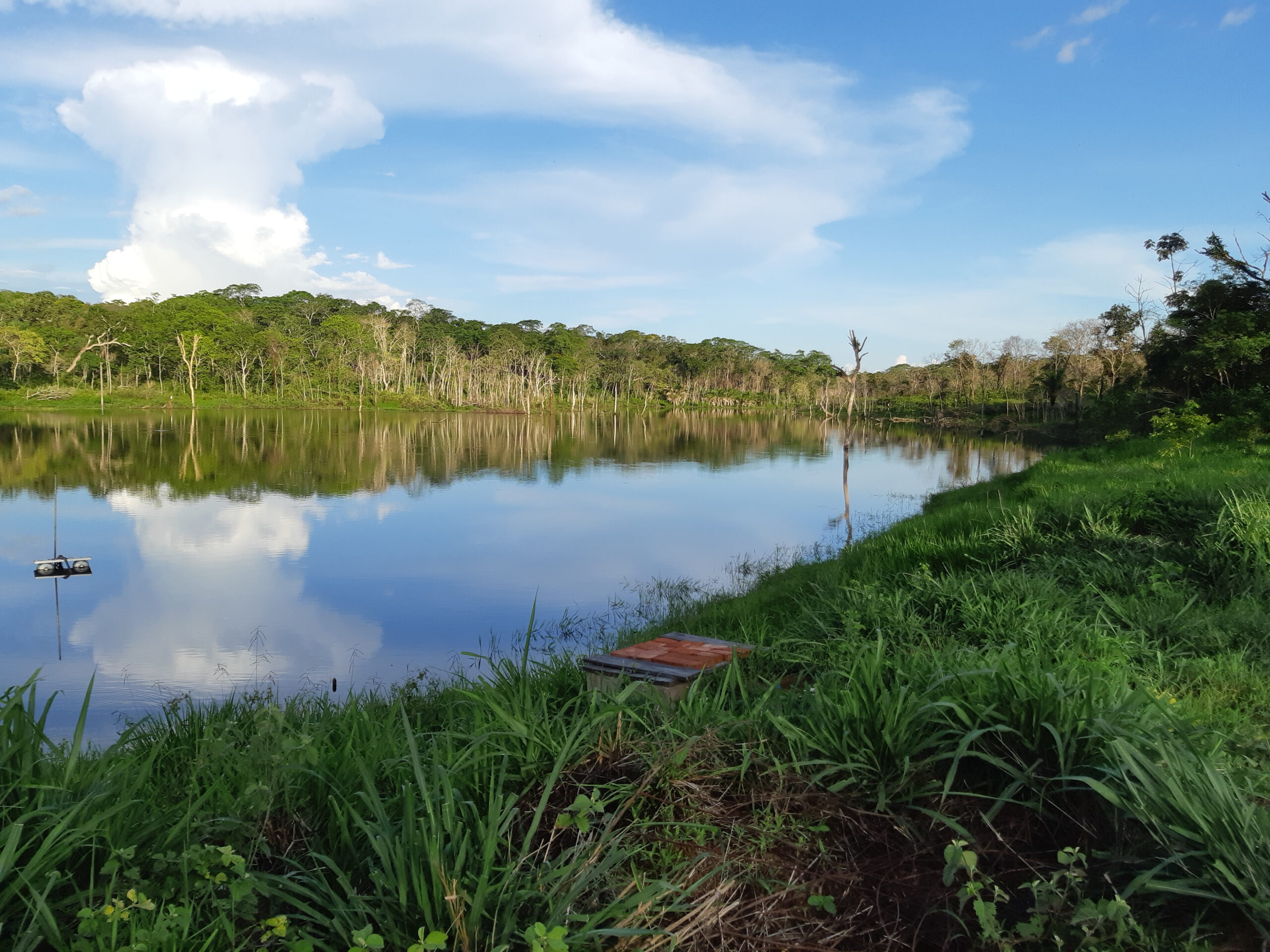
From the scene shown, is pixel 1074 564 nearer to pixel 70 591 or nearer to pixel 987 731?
pixel 987 731

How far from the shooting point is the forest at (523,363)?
2498 centimetres

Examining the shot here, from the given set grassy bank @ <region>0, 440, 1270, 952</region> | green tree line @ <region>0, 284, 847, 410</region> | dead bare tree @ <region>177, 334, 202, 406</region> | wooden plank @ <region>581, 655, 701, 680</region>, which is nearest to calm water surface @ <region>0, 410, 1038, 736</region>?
wooden plank @ <region>581, 655, 701, 680</region>

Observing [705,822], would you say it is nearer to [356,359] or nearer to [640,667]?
[640,667]

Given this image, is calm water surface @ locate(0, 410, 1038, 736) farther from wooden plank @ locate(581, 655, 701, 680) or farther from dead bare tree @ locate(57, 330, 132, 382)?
dead bare tree @ locate(57, 330, 132, 382)

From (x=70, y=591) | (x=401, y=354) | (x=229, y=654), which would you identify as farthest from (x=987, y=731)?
(x=401, y=354)

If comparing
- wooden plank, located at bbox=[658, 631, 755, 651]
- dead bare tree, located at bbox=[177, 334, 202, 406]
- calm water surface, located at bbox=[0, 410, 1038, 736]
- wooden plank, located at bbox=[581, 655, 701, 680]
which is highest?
dead bare tree, located at bbox=[177, 334, 202, 406]

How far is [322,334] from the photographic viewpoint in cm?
8150

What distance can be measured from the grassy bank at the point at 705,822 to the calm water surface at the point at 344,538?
6.36m

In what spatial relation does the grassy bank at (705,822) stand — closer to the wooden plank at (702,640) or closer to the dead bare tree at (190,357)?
the wooden plank at (702,640)

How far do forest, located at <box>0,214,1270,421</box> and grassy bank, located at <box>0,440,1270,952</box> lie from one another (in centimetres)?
2042

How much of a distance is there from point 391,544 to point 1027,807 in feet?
51.5

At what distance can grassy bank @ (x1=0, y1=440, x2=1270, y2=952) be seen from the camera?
1.94 m

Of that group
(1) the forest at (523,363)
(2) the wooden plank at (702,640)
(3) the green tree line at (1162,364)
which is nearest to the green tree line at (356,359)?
(1) the forest at (523,363)

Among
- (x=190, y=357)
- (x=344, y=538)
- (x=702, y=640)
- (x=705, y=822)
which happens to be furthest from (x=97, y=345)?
(x=705, y=822)
